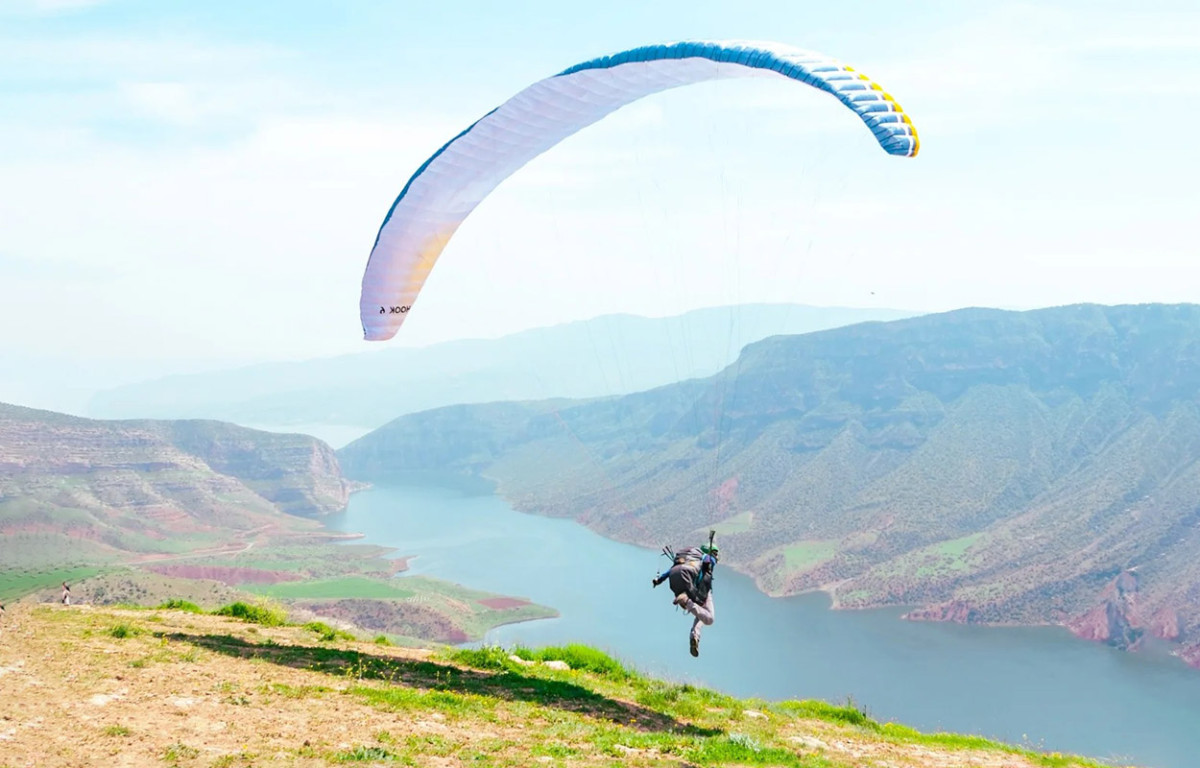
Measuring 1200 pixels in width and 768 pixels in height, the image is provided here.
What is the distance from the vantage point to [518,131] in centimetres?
1756

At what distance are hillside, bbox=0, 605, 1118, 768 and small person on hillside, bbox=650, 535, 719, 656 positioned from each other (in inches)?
56.2

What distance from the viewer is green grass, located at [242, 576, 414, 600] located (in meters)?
103

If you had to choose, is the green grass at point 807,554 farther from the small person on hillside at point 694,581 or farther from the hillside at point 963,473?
the small person on hillside at point 694,581

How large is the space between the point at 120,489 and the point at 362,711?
138528 millimetres

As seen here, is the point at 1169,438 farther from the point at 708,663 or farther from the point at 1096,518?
the point at 708,663

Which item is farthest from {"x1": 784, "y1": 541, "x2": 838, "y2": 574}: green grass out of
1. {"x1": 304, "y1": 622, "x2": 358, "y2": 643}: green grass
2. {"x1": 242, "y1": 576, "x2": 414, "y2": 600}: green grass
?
{"x1": 304, "y1": 622, "x2": 358, "y2": 643}: green grass

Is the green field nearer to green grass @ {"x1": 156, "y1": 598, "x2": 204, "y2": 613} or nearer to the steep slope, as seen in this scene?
the steep slope

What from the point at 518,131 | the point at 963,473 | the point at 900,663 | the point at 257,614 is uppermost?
the point at 518,131

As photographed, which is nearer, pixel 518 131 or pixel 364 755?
pixel 364 755

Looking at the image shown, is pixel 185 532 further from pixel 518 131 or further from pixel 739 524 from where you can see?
pixel 518 131

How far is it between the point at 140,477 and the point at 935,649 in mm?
113119

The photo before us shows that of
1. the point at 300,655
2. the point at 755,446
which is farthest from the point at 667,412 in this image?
the point at 300,655

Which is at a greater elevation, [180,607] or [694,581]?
[694,581]

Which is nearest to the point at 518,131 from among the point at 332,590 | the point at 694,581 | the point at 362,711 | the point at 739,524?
the point at 694,581
